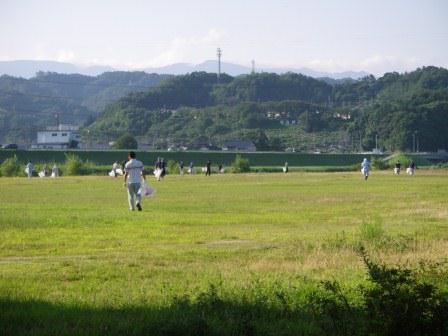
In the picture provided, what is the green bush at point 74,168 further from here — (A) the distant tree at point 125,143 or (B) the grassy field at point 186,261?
(A) the distant tree at point 125,143

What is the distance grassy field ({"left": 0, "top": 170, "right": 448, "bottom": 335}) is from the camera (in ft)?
28.8

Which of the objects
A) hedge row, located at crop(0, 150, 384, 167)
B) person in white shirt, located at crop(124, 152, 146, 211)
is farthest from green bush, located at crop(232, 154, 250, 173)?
person in white shirt, located at crop(124, 152, 146, 211)

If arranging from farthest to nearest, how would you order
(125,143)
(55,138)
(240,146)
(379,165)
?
(55,138), (240,146), (125,143), (379,165)

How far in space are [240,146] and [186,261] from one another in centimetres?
16254

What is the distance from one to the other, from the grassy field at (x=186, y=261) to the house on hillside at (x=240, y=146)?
482 ft

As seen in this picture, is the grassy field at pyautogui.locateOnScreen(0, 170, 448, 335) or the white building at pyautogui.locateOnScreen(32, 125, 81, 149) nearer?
the grassy field at pyautogui.locateOnScreen(0, 170, 448, 335)

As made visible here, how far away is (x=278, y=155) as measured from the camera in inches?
5443

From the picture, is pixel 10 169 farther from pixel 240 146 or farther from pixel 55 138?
pixel 55 138

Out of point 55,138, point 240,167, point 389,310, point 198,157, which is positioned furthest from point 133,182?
point 55,138

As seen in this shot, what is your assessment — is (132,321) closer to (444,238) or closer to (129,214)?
(444,238)

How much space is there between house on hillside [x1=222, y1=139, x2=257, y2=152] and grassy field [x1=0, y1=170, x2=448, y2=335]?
14687 centimetres

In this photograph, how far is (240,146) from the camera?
176 meters

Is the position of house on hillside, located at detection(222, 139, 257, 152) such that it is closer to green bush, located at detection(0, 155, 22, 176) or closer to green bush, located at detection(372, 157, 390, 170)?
green bush, located at detection(372, 157, 390, 170)

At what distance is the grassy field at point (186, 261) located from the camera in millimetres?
8766
